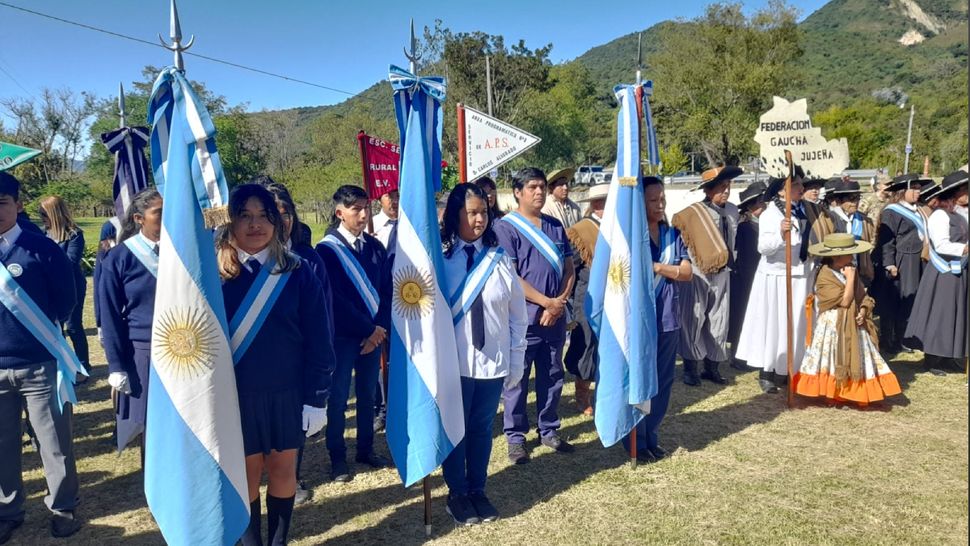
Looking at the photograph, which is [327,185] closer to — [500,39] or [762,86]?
[500,39]

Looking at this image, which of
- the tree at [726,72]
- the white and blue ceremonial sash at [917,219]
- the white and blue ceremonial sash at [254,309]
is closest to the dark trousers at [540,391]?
the white and blue ceremonial sash at [254,309]

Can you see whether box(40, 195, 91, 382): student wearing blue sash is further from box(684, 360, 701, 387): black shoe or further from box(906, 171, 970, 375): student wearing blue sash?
box(906, 171, 970, 375): student wearing blue sash

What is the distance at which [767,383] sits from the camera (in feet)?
20.1

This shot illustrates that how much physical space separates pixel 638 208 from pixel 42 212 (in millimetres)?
6368

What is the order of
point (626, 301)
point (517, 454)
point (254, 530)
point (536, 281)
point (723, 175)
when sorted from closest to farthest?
point (254, 530), point (626, 301), point (536, 281), point (517, 454), point (723, 175)

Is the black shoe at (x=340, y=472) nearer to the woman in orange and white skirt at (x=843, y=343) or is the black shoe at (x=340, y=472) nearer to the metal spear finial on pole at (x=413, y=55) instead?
the metal spear finial on pole at (x=413, y=55)

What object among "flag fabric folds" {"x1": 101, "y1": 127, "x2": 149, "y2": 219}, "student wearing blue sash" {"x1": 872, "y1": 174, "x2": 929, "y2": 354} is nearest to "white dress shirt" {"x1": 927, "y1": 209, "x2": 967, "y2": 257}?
"student wearing blue sash" {"x1": 872, "y1": 174, "x2": 929, "y2": 354}

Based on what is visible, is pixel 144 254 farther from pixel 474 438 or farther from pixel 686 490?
pixel 686 490

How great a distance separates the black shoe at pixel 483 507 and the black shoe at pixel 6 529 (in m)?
2.80

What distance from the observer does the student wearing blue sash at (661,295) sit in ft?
14.6

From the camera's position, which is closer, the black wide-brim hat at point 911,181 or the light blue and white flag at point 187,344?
the light blue and white flag at point 187,344

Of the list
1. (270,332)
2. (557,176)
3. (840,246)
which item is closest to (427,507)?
(270,332)

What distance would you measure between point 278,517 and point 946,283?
23.1ft

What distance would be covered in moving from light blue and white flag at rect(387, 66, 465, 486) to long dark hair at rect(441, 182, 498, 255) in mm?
179
